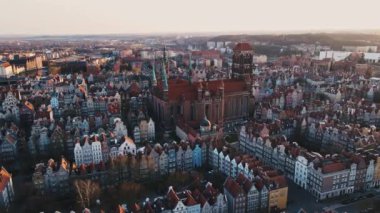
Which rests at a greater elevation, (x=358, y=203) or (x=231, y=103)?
(x=231, y=103)

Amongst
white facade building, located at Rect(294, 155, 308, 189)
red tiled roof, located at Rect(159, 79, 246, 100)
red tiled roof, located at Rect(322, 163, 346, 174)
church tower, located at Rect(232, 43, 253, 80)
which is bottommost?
white facade building, located at Rect(294, 155, 308, 189)

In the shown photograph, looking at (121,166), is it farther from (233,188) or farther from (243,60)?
(243,60)

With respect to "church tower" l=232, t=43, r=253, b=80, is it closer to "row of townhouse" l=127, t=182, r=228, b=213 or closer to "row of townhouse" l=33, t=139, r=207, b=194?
"row of townhouse" l=33, t=139, r=207, b=194

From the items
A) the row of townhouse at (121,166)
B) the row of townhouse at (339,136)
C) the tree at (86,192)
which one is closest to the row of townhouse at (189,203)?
the tree at (86,192)

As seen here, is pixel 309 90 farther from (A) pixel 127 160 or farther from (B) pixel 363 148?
(A) pixel 127 160

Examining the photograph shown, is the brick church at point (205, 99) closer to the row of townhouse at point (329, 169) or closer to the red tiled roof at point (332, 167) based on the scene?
Result: the row of townhouse at point (329, 169)

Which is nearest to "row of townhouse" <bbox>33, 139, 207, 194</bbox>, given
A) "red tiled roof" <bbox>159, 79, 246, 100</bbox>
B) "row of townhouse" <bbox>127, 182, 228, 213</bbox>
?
"row of townhouse" <bbox>127, 182, 228, 213</bbox>

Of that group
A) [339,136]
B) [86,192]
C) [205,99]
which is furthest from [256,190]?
[205,99]

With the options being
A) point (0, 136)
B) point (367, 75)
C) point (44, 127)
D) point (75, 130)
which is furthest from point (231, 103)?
point (367, 75)
